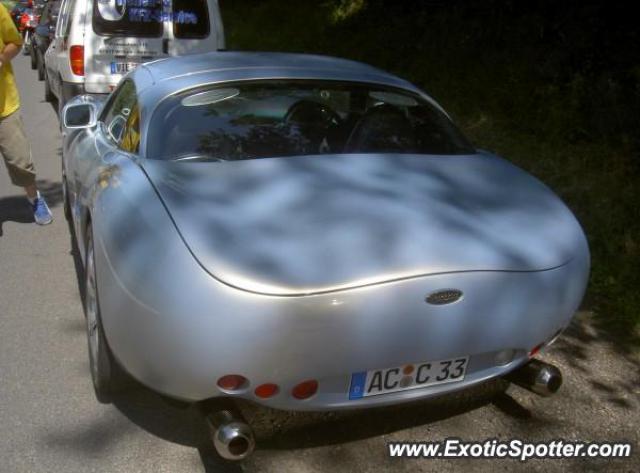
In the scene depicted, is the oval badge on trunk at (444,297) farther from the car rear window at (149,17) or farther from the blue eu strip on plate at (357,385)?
the car rear window at (149,17)

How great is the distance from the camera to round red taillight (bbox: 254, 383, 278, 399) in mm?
2291

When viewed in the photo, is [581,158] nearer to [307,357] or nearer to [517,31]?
[517,31]

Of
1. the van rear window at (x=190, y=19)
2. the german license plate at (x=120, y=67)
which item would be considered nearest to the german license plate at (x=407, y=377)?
the german license plate at (x=120, y=67)

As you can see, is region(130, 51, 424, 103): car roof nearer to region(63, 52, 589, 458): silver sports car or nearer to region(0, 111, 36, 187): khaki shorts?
region(63, 52, 589, 458): silver sports car

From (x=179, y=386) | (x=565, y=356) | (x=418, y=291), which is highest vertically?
(x=418, y=291)

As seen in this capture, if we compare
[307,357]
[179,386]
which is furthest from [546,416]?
[179,386]

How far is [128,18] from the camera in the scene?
7.94 metres

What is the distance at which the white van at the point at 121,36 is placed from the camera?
777 cm

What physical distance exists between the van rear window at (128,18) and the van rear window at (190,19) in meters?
0.20

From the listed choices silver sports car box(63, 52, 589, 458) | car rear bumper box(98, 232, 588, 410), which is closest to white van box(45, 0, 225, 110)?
silver sports car box(63, 52, 589, 458)

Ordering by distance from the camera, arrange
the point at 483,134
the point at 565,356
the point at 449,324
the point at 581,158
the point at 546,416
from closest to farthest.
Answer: the point at 449,324 < the point at 546,416 < the point at 565,356 < the point at 581,158 < the point at 483,134

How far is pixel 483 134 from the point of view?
7734mm

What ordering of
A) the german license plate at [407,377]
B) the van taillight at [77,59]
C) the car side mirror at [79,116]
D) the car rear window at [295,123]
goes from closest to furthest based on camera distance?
the german license plate at [407,377], the car rear window at [295,123], the car side mirror at [79,116], the van taillight at [77,59]

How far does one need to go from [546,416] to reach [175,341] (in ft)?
5.97
